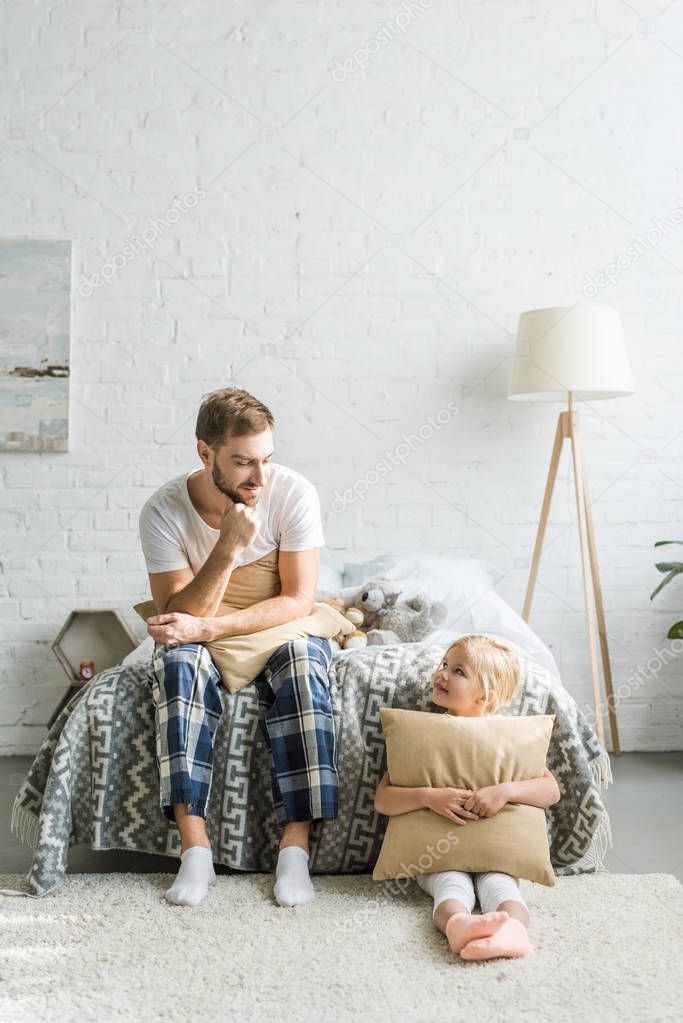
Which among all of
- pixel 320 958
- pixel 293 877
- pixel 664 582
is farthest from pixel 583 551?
pixel 320 958

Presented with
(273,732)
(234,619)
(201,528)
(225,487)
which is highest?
(225,487)

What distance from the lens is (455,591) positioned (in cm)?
298

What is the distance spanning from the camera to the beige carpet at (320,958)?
1.57 meters

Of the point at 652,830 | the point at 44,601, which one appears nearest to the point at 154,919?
the point at 652,830

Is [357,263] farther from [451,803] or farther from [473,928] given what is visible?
[473,928]

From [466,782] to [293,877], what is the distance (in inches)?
15.8

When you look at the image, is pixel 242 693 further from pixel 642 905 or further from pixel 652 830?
pixel 652 830

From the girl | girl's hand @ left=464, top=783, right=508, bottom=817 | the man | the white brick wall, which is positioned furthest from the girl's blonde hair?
the white brick wall

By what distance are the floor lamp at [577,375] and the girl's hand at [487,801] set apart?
1341mm

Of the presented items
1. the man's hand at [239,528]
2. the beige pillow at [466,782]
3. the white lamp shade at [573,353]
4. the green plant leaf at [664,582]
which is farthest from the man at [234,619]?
the green plant leaf at [664,582]

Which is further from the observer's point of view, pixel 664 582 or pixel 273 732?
pixel 664 582

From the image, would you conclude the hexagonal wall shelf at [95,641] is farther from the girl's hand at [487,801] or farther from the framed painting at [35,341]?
the girl's hand at [487,801]

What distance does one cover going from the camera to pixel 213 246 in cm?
352

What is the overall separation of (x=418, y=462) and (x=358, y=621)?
98cm
